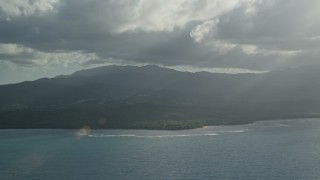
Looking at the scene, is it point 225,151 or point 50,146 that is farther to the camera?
point 50,146

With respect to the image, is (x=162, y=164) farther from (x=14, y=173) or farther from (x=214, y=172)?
(x=14, y=173)

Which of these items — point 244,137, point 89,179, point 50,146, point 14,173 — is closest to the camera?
point 89,179

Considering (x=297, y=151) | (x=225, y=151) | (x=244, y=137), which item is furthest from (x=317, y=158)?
(x=244, y=137)

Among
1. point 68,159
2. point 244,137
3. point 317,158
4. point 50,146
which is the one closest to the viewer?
point 317,158

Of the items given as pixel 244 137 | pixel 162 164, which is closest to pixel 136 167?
pixel 162 164

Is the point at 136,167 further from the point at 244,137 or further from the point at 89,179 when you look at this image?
the point at 244,137

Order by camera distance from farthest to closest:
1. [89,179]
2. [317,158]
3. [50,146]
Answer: [50,146]
[317,158]
[89,179]
